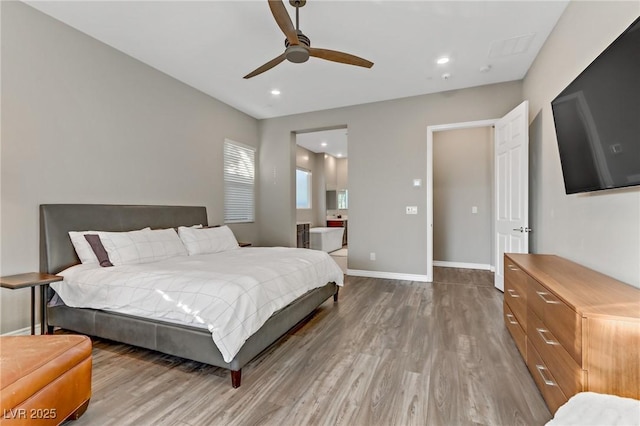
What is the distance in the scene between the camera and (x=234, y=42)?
3146 millimetres

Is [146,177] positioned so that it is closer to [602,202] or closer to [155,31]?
[155,31]

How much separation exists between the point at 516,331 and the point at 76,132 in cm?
450

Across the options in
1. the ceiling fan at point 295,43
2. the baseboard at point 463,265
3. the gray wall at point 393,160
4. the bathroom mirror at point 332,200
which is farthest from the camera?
the bathroom mirror at point 332,200

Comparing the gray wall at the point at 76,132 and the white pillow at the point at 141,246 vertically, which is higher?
the gray wall at the point at 76,132

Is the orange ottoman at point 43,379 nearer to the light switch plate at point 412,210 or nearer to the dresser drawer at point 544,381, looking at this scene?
the dresser drawer at point 544,381

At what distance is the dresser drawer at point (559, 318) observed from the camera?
4.20 ft

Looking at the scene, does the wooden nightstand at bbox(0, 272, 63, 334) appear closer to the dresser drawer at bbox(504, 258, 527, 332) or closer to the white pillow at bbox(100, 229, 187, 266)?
the white pillow at bbox(100, 229, 187, 266)

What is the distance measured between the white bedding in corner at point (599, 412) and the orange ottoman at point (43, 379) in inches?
81.4

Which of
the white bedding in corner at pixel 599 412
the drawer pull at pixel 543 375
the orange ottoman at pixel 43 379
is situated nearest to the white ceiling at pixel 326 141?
the drawer pull at pixel 543 375

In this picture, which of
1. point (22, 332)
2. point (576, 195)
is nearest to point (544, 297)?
point (576, 195)

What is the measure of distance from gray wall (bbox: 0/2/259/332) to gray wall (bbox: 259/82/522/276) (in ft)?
7.86

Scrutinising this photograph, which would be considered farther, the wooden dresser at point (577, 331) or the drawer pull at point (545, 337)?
the drawer pull at point (545, 337)

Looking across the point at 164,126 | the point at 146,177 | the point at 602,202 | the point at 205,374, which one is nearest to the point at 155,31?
the point at 164,126

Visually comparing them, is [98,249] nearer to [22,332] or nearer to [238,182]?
[22,332]
